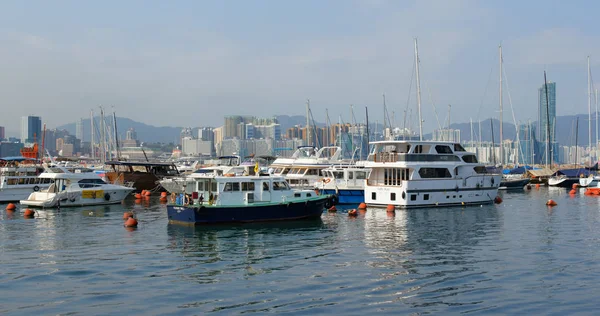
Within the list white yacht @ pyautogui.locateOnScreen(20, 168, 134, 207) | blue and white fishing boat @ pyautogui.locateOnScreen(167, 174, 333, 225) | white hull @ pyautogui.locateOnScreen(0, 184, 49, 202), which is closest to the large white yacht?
blue and white fishing boat @ pyautogui.locateOnScreen(167, 174, 333, 225)

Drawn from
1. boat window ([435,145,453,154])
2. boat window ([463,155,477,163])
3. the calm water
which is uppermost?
boat window ([435,145,453,154])

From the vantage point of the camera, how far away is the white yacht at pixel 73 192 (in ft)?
179

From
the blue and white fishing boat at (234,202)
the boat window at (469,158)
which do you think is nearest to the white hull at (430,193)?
the boat window at (469,158)

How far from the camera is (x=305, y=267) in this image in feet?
88.4

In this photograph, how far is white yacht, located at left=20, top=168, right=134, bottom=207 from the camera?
54.7 m

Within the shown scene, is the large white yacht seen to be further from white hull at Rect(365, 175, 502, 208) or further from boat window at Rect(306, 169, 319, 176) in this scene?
boat window at Rect(306, 169, 319, 176)

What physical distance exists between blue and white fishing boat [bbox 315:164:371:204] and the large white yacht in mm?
3092

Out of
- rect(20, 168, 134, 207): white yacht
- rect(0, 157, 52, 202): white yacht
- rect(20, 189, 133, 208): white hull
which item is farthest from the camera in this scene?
rect(0, 157, 52, 202): white yacht

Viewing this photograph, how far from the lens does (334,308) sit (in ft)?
66.6

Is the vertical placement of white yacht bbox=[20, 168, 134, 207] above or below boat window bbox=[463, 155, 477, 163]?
below

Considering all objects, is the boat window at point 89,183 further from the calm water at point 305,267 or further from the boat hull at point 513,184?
the boat hull at point 513,184

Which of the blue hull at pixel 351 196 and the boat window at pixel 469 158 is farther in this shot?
the blue hull at pixel 351 196

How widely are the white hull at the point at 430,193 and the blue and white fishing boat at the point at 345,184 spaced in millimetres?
3226

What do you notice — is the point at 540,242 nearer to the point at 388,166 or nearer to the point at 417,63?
the point at 388,166
